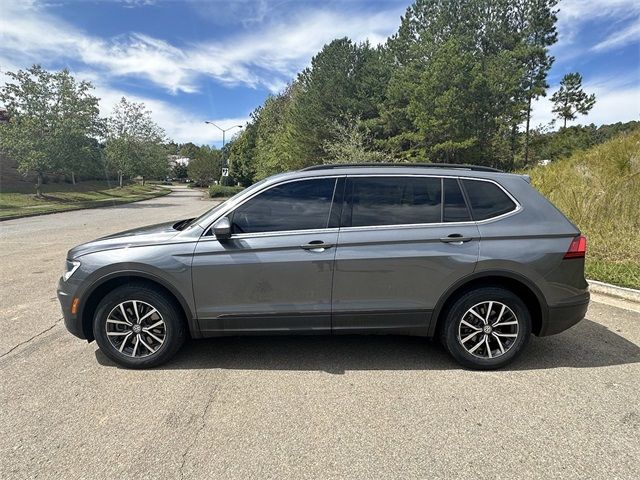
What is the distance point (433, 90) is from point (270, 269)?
24.0 m

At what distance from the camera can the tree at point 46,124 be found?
79.7 feet

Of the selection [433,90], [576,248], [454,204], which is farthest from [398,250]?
[433,90]

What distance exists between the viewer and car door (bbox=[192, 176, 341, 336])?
3.17 metres

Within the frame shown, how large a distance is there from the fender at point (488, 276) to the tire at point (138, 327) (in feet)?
7.54

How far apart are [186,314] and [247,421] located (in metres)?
1.13

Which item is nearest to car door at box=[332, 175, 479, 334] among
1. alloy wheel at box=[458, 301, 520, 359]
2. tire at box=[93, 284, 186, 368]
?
alloy wheel at box=[458, 301, 520, 359]

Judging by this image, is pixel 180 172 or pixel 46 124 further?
pixel 180 172

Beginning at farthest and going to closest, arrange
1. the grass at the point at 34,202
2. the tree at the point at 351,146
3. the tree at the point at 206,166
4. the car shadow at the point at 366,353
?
the tree at the point at 206,166 < the tree at the point at 351,146 < the grass at the point at 34,202 < the car shadow at the point at 366,353

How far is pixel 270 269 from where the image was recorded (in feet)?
10.4

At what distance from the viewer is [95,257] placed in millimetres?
3266

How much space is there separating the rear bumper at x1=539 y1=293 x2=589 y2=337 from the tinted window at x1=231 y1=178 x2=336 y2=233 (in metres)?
2.17

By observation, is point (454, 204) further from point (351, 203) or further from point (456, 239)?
point (351, 203)

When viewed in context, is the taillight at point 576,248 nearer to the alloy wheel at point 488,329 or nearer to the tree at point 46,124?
the alloy wheel at point 488,329

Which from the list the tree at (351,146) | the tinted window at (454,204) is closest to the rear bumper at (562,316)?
the tinted window at (454,204)
